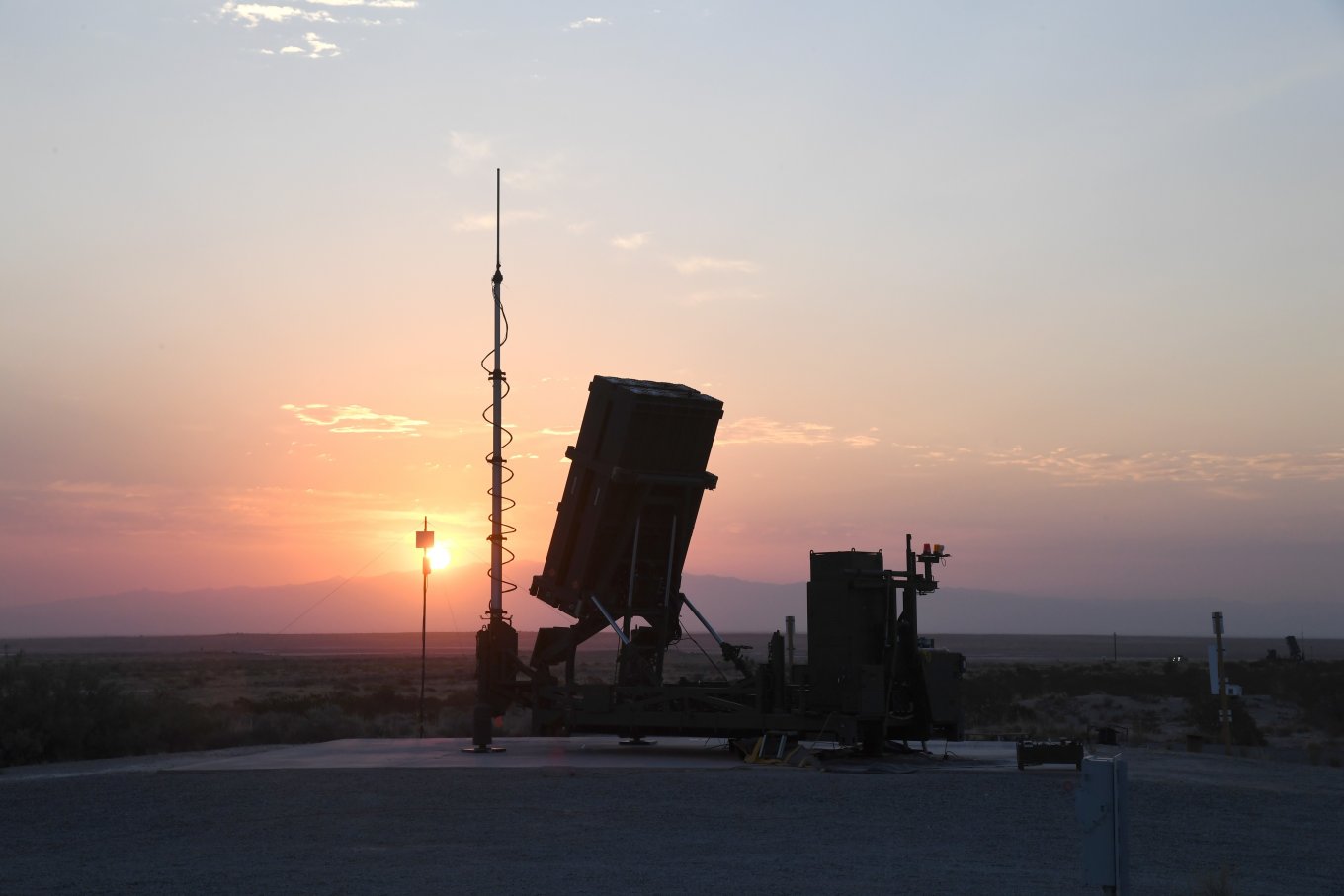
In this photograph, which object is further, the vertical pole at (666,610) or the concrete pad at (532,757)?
the vertical pole at (666,610)

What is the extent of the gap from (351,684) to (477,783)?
44.6 meters

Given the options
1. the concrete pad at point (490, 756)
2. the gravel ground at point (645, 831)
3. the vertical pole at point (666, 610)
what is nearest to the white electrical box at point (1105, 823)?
the gravel ground at point (645, 831)

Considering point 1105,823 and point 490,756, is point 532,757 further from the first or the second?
point 1105,823

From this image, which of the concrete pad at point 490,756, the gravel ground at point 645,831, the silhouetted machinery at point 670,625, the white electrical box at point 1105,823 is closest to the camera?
the white electrical box at point 1105,823

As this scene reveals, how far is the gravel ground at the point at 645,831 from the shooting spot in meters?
10.4

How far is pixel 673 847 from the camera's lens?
11.8m

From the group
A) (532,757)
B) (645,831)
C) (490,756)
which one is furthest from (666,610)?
(645,831)

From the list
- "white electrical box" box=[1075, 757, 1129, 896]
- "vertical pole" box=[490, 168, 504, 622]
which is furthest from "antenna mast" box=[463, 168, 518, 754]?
"white electrical box" box=[1075, 757, 1129, 896]

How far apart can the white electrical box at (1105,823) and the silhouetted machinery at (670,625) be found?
1082 centimetres

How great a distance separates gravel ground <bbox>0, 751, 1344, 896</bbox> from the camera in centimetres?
1036

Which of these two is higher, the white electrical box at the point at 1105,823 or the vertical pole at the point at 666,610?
the vertical pole at the point at 666,610

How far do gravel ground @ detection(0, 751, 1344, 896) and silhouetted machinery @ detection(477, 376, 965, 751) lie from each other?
1523 millimetres

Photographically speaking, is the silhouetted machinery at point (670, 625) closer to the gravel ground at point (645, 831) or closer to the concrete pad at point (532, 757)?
the concrete pad at point (532, 757)

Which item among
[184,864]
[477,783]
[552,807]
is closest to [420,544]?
[477,783]
